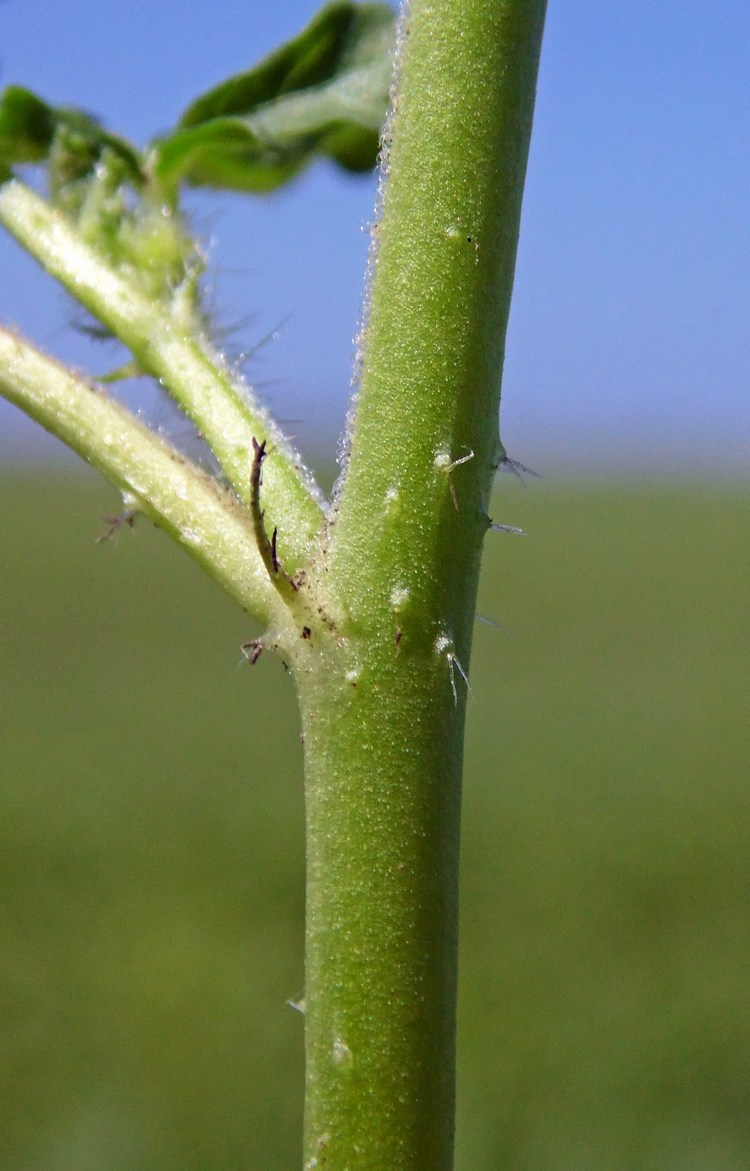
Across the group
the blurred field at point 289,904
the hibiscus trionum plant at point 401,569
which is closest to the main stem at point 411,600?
the hibiscus trionum plant at point 401,569

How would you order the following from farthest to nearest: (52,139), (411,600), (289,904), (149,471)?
(289,904)
(52,139)
(149,471)
(411,600)

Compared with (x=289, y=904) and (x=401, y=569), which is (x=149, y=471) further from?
(x=289, y=904)

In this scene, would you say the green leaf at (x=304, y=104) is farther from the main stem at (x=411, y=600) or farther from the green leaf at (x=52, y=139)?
the main stem at (x=411, y=600)

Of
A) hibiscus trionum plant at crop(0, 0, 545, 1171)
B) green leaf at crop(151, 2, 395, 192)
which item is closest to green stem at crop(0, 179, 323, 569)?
hibiscus trionum plant at crop(0, 0, 545, 1171)

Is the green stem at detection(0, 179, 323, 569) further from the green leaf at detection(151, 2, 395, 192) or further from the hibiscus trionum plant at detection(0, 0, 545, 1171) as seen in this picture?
the green leaf at detection(151, 2, 395, 192)

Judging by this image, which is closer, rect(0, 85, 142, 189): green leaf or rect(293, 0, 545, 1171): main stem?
rect(293, 0, 545, 1171): main stem

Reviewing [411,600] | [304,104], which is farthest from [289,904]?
[411,600]
